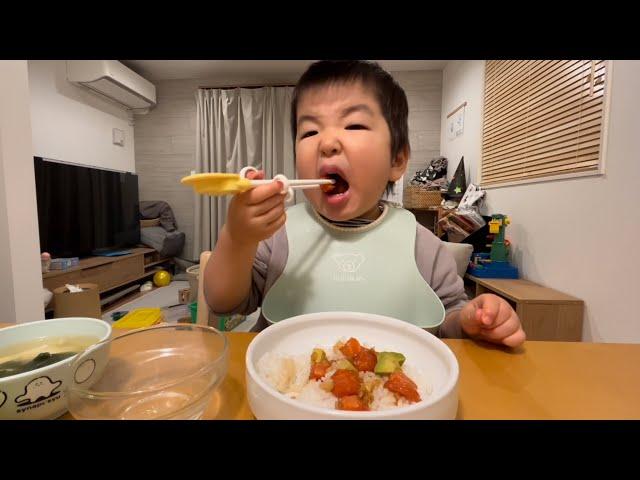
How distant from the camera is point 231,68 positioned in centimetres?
419

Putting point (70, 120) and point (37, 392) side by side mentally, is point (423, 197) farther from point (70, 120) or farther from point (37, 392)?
point (70, 120)

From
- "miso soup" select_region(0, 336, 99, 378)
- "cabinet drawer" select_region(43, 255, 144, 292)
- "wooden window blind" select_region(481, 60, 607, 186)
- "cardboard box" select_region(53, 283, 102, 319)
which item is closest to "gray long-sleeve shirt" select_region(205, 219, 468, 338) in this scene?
"miso soup" select_region(0, 336, 99, 378)

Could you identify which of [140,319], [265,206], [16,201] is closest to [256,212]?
[265,206]

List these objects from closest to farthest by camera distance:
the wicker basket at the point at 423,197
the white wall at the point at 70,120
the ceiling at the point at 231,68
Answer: the white wall at the point at 70,120
the wicker basket at the point at 423,197
the ceiling at the point at 231,68

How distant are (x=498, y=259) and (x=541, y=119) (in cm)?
96

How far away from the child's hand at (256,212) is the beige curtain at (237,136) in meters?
3.86

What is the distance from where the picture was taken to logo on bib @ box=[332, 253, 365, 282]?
0.90 meters

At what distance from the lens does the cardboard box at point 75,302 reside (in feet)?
8.38

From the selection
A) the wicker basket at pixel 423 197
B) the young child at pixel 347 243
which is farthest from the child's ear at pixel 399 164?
the wicker basket at pixel 423 197

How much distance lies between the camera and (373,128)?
82cm

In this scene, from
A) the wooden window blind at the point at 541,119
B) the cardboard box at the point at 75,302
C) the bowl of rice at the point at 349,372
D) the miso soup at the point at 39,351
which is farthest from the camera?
the cardboard box at the point at 75,302

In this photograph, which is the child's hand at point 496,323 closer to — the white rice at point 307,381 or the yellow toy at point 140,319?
the white rice at point 307,381

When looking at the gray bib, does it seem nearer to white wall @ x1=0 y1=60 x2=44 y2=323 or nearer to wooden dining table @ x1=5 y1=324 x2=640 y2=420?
wooden dining table @ x1=5 y1=324 x2=640 y2=420

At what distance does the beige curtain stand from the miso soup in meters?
3.98
